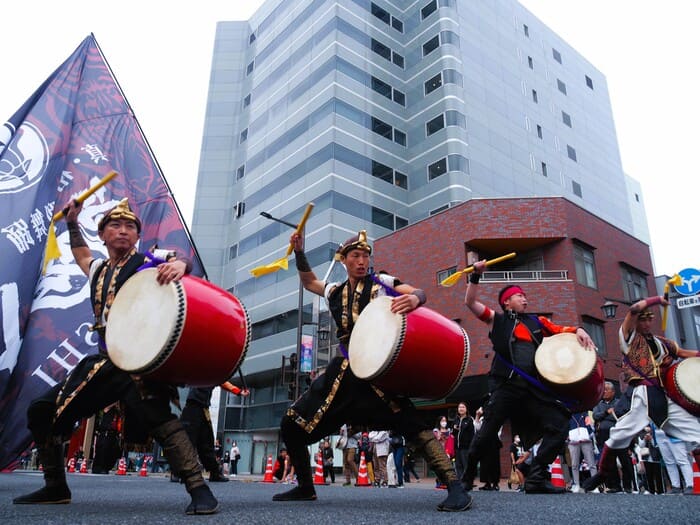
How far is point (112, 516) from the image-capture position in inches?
112

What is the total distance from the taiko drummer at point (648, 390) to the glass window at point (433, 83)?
3285 cm

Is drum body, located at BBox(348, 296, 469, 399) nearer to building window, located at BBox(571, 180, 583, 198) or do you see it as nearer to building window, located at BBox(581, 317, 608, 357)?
building window, located at BBox(581, 317, 608, 357)

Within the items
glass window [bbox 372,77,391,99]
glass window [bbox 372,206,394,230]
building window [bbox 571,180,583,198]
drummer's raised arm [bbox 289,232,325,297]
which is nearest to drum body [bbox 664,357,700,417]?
drummer's raised arm [bbox 289,232,325,297]

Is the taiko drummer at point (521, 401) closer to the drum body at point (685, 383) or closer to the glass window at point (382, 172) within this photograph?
the drum body at point (685, 383)

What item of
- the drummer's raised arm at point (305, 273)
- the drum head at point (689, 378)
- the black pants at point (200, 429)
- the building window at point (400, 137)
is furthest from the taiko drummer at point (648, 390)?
the building window at point (400, 137)

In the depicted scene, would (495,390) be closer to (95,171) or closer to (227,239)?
(95,171)

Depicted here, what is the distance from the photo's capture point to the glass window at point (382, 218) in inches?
1331

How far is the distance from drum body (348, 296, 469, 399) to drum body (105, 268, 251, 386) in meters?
0.79

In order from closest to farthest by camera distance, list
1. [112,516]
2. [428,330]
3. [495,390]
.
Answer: [112,516] < [428,330] < [495,390]

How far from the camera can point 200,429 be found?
739cm

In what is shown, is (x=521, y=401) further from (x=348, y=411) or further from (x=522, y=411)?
(x=348, y=411)

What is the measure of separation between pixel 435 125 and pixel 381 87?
5004mm

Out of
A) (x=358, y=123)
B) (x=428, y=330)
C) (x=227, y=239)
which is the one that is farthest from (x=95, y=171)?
(x=227, y=239)

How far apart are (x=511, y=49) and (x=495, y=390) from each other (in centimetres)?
4050
